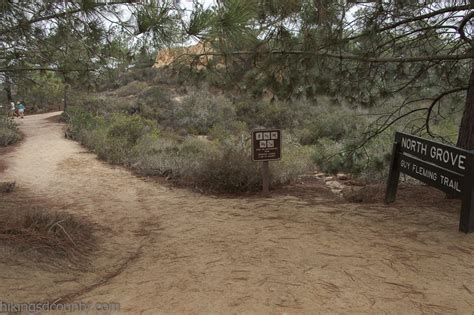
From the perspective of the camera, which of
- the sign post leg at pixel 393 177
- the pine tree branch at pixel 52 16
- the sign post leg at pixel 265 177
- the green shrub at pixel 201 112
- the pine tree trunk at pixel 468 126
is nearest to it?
the pine tree branch at pixel 52 16

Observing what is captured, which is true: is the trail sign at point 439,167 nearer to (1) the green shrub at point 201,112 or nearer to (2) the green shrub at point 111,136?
(2) the green shrub at point 111,136

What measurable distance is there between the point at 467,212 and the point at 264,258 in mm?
2322

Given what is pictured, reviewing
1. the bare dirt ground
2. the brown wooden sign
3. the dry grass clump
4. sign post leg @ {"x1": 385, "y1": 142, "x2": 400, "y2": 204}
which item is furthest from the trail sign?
the dry grass clump

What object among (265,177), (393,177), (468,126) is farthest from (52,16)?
(468,126)

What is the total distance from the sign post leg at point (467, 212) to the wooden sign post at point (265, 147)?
3.31m

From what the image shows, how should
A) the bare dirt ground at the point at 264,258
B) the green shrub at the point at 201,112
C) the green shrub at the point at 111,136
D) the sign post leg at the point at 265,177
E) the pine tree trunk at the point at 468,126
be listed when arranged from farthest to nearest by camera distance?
the green shrub at the point at 201,112
the green shrub at the point at 111,136
the sign post leg at the point at 265,177
the pine tree trunk at the point at 468,126
the bare dirt ground at the point at 264,258

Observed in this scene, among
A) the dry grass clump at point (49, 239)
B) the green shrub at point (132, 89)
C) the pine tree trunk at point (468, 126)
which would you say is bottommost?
the dry grass clump at point (49, 239)

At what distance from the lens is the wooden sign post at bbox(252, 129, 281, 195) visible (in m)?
7.55

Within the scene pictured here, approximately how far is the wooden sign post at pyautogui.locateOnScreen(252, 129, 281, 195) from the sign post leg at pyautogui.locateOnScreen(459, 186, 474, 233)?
10.9ft

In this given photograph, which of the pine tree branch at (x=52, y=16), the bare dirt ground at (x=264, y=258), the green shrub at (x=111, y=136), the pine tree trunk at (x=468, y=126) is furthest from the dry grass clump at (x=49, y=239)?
the green shrub at (x=111, y=136)

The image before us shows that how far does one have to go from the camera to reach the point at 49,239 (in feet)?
15.4

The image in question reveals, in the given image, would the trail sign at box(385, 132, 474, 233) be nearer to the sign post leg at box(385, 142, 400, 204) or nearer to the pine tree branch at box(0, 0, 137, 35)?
the sign post leg at box(385, 142, 400, 204)

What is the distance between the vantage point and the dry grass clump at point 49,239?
4391 millimetres

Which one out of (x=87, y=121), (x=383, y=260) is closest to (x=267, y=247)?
(x=383, y=260)
